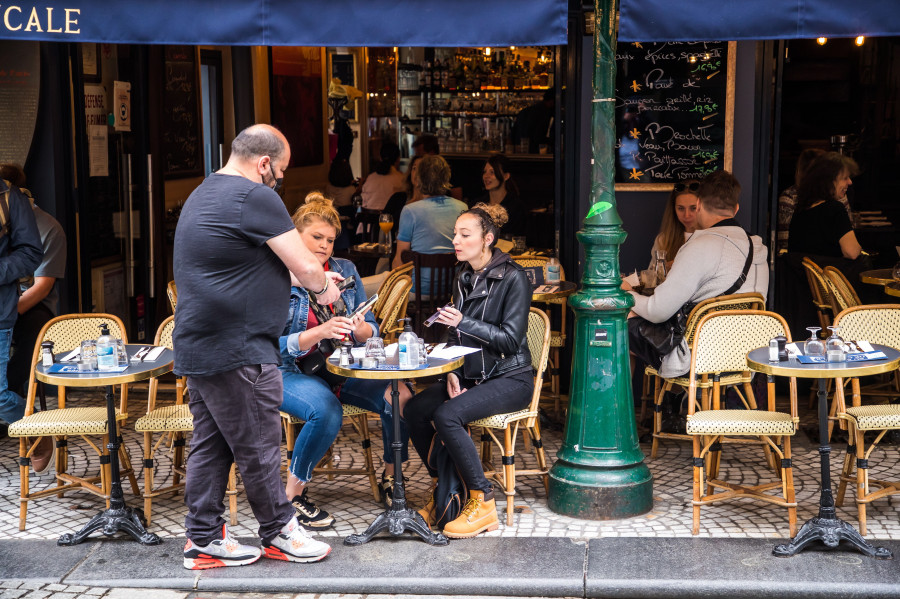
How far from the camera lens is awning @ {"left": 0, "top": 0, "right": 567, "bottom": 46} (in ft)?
16.7

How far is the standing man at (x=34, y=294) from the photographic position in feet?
20.5

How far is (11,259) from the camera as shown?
19.1 ft

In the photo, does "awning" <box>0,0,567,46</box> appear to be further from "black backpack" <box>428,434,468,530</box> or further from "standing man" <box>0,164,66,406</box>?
"black backpack" <box>428,434,468,530</box>

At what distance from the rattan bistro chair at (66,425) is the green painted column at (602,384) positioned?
218cm

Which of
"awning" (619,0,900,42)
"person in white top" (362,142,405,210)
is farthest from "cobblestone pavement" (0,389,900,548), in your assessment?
"person in white top" (362,142,405,210)

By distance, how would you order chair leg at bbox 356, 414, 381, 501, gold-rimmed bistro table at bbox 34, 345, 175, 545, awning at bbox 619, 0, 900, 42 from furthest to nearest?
chair leg at bbox 356, 414, 381, 501 → awning at bbox 619, 0, 900, 42 → gold-rimmed bistro table at bbox 34, 345, 175, 545

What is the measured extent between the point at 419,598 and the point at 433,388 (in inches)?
44.7

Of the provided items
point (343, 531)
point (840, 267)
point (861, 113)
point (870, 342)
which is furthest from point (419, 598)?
point (861, 113)

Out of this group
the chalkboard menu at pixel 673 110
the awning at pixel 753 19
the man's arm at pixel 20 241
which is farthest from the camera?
A: the chalkboard menu at pixel 673 110

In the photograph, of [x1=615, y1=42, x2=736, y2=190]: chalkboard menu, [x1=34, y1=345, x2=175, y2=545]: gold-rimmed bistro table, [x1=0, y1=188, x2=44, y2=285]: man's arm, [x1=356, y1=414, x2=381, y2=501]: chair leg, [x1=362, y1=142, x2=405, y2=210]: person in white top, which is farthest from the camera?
[x1=362, y1=142, x2=405, y2=210]: person in white top

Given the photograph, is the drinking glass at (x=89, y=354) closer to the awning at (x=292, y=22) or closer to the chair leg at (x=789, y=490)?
the awning at (x=292, y=22)

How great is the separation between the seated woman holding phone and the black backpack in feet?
0.62

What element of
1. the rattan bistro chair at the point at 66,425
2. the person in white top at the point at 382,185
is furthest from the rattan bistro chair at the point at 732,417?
→ the person in white top at the point at 382,185

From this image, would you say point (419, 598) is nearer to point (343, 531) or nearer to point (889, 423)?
point (343, 531)
